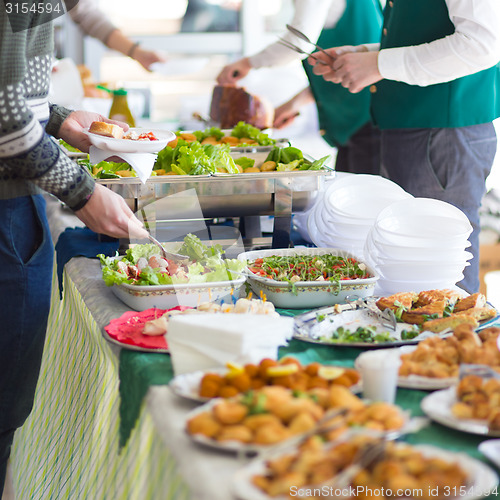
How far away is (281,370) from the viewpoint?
0.80m

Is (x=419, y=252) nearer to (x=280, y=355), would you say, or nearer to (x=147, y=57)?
(x=280, y=355)

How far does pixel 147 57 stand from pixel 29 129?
1811 millimetres

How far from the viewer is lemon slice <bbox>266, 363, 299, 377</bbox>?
800mm

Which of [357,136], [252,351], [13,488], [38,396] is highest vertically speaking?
[252,351]

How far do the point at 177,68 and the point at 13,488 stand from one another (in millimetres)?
2607

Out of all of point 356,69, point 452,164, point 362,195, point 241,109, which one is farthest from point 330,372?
point 241,109

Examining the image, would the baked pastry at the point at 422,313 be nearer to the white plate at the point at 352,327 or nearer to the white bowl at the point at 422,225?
the white plate at the point at 352,327

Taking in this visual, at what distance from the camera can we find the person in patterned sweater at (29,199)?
1096 millimetres

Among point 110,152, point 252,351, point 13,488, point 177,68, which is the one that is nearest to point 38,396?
point 13,488

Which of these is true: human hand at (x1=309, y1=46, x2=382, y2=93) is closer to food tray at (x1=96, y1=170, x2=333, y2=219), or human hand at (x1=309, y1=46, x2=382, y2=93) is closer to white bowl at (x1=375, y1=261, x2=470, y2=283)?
food tray at (x1=96, y1=170, x2=333, y2=219)

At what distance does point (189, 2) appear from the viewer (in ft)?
18.4

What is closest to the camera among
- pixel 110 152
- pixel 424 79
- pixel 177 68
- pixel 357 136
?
pixel 110 152

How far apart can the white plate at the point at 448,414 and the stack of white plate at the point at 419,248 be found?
496mm

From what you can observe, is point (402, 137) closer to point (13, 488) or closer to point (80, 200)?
point (80, 200)
